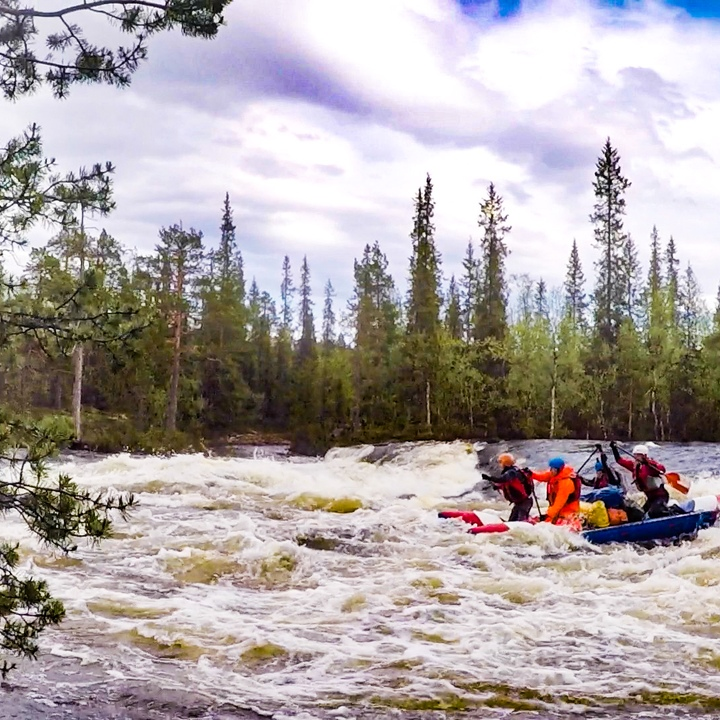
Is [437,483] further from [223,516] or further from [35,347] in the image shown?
[35,347]

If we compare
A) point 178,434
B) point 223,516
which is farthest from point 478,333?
point 223,516

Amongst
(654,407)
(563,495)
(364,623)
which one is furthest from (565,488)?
(654,407)

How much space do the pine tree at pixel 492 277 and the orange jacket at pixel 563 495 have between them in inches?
1142

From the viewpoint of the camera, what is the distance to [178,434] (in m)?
31.3

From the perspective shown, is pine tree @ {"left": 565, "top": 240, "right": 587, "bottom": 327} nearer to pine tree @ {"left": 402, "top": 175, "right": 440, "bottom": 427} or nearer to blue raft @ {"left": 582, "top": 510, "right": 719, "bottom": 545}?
pine tree @ {"left": 402, "top": 175, "right": 440, "bottom": 427}

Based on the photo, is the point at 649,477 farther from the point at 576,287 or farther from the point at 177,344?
the point at 576,287

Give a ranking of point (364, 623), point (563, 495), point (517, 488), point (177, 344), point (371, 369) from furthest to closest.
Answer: point (371, 369) → point (177, 344) → point (517, 488) → point (563, 495) → point (364, 623)

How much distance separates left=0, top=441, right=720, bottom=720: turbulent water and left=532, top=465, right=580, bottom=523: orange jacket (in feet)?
1.49

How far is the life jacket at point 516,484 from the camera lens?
41.9 ft

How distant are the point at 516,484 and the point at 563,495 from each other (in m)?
0.92

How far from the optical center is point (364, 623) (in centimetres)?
780

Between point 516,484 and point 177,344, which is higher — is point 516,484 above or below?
below

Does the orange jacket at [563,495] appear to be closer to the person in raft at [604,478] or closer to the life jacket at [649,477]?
the life jacket at [649,477]

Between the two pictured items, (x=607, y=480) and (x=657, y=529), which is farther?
(x=607, y=480)
